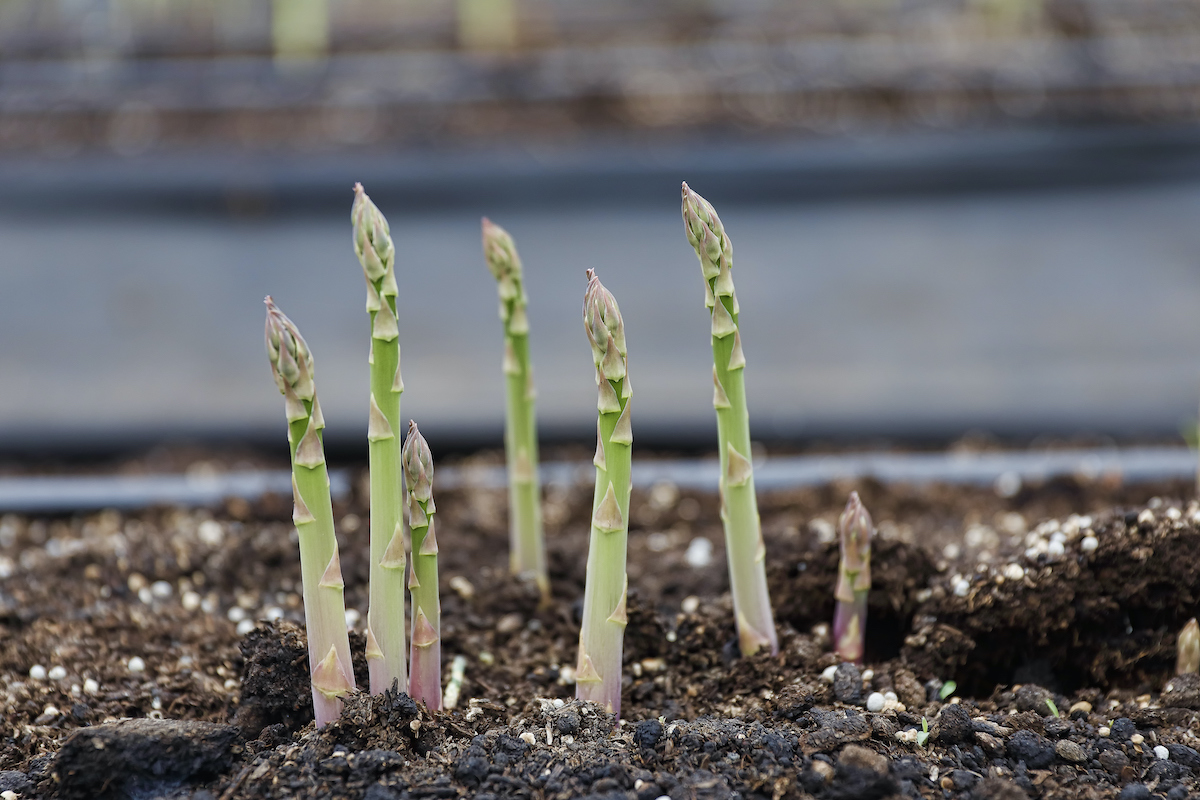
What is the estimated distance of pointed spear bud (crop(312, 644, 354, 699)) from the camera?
96 cm

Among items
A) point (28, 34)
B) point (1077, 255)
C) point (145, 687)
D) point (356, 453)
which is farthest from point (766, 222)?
point (28, 34)

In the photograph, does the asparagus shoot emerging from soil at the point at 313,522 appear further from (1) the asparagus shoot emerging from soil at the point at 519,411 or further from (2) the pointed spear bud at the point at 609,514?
(1) the asparagus shoot emerging from soil at the point at 519,411

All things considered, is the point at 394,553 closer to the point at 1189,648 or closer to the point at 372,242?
the point at 372,242

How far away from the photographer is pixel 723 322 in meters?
1.03

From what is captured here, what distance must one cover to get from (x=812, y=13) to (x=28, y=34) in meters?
5.58

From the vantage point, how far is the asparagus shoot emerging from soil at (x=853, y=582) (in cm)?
115

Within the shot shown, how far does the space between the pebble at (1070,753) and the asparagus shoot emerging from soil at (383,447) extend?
2.37 ft

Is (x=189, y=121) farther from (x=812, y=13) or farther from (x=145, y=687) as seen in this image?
(x=145, y=687)

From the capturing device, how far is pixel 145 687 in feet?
3.84

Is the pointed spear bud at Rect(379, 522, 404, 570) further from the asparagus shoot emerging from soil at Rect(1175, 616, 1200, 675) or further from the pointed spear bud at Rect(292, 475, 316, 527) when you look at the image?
the asparagus shoot emerging from soil at Rect(1175, 616, 1200, 675)

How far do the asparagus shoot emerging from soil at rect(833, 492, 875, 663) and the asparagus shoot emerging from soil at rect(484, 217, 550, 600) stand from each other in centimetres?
44

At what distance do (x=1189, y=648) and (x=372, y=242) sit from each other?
1.10m

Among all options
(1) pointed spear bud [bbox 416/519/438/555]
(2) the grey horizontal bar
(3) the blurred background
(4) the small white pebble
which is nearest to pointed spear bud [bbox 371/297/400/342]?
(1) pointed spear bud [bbox 416/519/438/555]

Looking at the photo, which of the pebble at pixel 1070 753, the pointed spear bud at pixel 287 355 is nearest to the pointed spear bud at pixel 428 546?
the pointed spear bud at pixel 287 355
